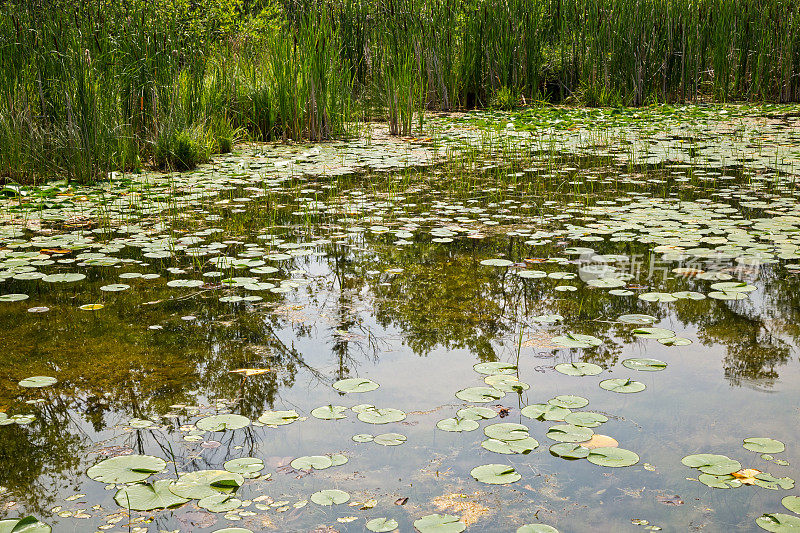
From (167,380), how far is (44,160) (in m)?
3.56

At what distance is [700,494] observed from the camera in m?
1.48

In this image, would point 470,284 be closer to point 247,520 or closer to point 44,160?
point 247,520

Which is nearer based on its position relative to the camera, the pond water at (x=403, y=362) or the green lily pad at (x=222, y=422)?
the pond water at (x=403, y=362)

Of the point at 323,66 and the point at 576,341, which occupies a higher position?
the point at 323,66

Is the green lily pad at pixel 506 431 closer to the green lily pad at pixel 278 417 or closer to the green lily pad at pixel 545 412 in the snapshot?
the green lily pad at pixel 545 412

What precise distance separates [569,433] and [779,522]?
0.47m

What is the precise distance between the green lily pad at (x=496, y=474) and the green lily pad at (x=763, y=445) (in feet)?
1.79

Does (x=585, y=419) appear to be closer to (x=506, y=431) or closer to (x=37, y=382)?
(x=506, y=431)

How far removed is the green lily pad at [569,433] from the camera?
1691mm

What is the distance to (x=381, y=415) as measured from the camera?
71.9 inches

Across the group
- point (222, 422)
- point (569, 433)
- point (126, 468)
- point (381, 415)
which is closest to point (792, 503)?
point (569, 433)

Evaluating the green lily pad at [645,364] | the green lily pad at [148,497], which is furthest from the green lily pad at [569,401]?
the green lily pad at [148,497]

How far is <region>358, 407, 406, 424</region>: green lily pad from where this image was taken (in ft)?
5.90

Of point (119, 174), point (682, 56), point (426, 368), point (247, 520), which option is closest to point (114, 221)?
point (119, 174)
